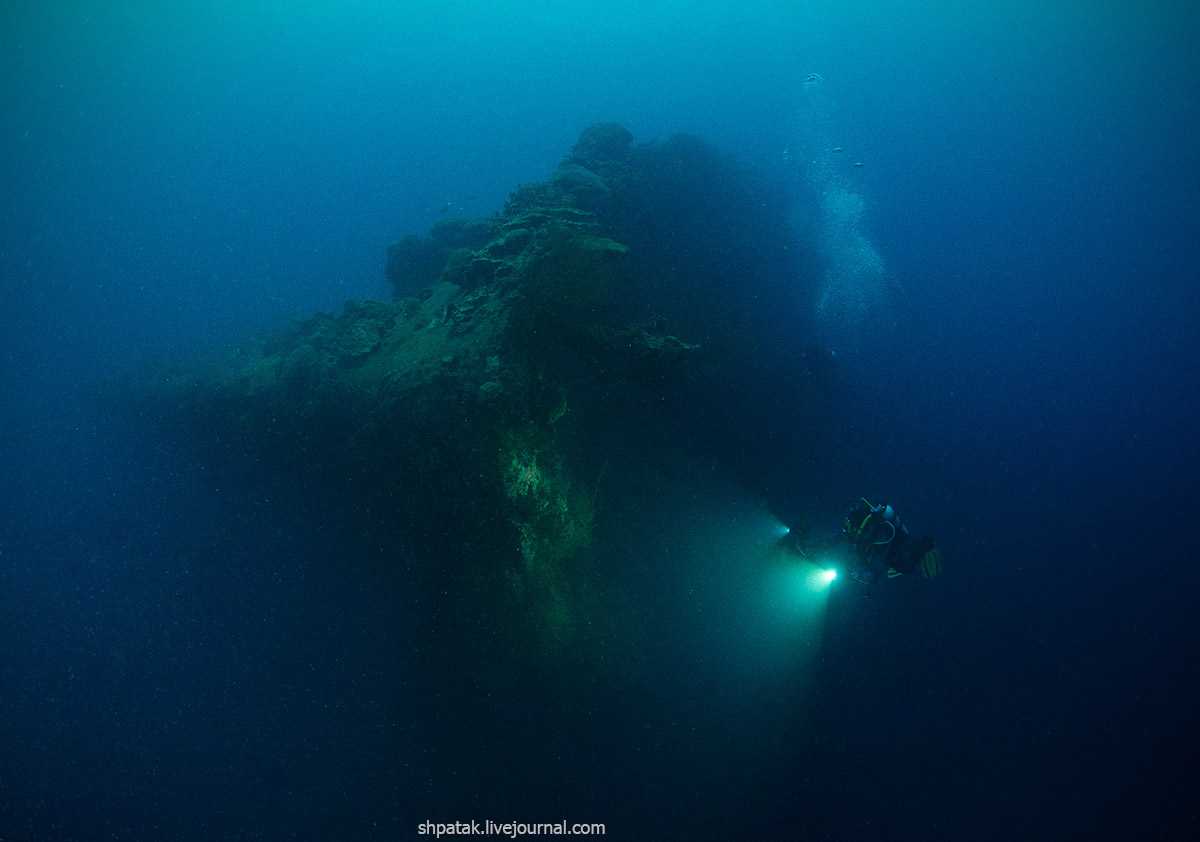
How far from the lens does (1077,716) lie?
33.3ft

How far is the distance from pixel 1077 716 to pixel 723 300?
40.5ft

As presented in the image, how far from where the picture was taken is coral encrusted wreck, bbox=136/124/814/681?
578 centimetres

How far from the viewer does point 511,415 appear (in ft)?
18.3

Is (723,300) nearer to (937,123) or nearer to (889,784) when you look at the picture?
(889,784)

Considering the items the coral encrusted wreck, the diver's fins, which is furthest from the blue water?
the diver's fins

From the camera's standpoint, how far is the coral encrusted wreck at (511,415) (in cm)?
578

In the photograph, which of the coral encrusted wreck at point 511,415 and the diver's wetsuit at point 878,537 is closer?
the coral encrusted wreck at point 511,415

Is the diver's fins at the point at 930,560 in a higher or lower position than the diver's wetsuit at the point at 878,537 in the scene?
lower

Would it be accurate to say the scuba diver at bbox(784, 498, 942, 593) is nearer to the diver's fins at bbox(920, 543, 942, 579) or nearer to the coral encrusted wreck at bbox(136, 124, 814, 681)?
the diver's fins at bbox(920, 543, 942, 579)

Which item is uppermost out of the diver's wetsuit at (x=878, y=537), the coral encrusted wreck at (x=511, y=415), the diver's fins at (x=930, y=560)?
the coral encrusted wreck at (x=511, y=415)

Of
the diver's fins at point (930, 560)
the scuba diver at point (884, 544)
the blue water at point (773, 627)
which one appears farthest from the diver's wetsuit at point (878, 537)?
the blue water at point (773, 627)

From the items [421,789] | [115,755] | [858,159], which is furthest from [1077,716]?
[858,159]

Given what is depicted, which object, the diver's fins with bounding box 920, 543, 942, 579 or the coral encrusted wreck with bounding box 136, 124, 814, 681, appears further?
the diver's fins with bounding box 920, 543, 942, 579

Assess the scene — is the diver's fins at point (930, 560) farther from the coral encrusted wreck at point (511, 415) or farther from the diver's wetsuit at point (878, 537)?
the coral encrusted wreck at point (511, 415)
